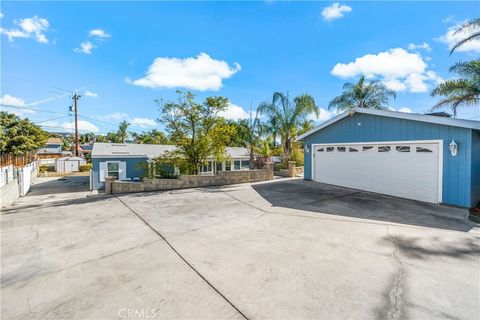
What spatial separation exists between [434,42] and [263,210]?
1256 centimetres

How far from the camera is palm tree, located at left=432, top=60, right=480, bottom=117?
9.98m

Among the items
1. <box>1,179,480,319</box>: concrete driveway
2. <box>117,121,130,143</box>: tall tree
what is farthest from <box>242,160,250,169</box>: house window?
<box>117,121,130,143</box>: tall tree

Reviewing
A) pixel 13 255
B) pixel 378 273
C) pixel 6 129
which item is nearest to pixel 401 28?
pixel 378 273

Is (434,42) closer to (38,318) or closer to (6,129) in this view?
(38,318)

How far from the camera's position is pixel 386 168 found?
9.00 meters

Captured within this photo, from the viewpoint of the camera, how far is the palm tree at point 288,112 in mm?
18656

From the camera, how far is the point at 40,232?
521 cm

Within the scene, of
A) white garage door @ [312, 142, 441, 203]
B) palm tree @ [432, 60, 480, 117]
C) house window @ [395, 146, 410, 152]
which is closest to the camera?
white garage door @ [312, 142, 441, 203]

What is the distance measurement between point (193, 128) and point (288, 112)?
386 inches

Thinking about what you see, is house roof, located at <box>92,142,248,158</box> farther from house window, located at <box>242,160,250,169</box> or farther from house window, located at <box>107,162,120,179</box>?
house window, located at <box>242,160,250,169</box>

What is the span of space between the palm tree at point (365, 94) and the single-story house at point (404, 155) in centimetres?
960

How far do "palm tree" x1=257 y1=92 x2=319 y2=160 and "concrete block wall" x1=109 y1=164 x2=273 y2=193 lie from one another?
20.8 feet

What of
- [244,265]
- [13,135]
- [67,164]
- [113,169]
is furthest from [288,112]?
[67,164]

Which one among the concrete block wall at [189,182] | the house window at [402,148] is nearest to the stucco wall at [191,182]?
the concrete block wall at [189,182]
